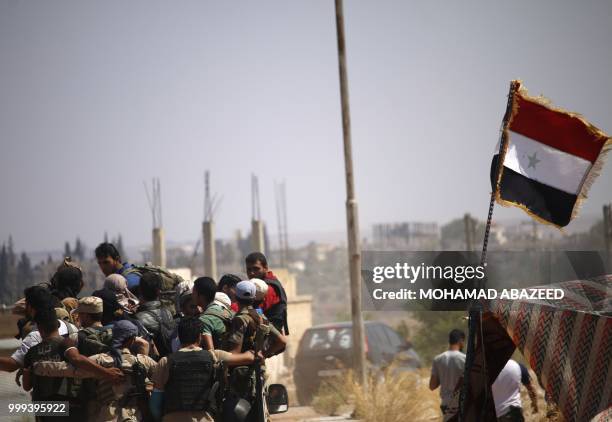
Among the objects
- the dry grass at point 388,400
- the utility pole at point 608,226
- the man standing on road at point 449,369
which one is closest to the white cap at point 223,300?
the man standing on road at point 449,369

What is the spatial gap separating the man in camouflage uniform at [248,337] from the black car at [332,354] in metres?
9.43

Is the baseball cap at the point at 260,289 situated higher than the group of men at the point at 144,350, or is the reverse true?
the baseball cap at the point at 260,289

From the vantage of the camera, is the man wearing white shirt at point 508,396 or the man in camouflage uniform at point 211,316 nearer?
the man in camouflage uniform at point 211,316

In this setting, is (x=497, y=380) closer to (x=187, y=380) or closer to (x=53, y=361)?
(x=187, y=380)

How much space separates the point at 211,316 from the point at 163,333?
1.53 ft

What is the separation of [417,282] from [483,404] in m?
1.13

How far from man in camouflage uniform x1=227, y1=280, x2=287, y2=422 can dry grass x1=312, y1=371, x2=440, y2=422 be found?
17.1 ft

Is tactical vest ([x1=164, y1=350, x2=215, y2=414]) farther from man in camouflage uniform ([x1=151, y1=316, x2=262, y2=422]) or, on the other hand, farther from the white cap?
the white cap

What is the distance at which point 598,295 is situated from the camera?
738cm

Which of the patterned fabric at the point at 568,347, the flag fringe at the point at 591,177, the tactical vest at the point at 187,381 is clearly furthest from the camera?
the tactical vest at the point at 187,381

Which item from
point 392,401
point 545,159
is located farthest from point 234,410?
point 392,401

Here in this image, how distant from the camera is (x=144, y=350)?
8.17 meters

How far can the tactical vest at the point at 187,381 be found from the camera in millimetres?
7816

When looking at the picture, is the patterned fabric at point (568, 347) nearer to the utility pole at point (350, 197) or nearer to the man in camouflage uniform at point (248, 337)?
the man in camouflage uniform at point (248, 337)
